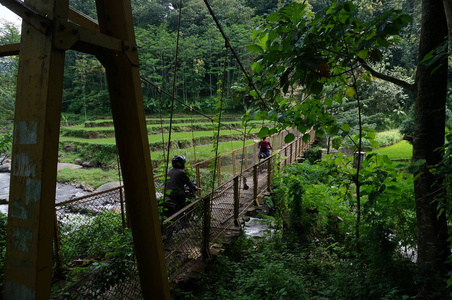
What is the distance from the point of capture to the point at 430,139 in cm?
210

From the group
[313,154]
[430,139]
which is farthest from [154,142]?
[430,139]

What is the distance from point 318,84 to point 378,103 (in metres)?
21.8

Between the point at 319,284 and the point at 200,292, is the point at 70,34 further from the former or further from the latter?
the point at 319,284

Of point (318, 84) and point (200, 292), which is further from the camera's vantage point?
point (200, 292)

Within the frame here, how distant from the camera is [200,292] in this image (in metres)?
2.94

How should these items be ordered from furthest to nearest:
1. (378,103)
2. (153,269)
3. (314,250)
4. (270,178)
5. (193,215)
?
(378,103), (270,178), (314,250), (193,215), (153,269)

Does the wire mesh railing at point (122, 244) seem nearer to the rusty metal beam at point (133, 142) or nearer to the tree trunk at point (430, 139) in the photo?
the rusty metal beam at point (133, 142)

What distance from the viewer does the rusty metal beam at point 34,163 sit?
0.75m

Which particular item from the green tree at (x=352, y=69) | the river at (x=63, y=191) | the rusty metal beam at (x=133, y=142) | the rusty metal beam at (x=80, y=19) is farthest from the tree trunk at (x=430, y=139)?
the river at (x=63, y=191)

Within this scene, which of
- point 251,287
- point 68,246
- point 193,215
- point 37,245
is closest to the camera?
point 37,245

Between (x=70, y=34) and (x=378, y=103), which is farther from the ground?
(x=378, y=103)

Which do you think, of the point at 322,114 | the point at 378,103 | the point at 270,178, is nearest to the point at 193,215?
the point at 322,114

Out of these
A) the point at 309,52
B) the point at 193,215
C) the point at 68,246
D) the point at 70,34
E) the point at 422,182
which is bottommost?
the point at 68,246

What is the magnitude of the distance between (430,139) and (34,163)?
2.46m
